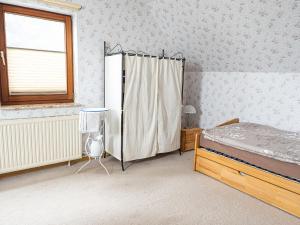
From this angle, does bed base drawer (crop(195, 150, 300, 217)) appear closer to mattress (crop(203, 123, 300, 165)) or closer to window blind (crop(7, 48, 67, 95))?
mattress (crop(203, 123, 300, 165))

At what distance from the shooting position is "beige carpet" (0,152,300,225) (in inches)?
82.7

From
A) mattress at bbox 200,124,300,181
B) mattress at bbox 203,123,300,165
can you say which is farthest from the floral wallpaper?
mattress at bbox 200,124,300,181

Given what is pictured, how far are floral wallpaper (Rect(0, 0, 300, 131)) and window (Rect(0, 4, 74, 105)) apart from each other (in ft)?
0.50

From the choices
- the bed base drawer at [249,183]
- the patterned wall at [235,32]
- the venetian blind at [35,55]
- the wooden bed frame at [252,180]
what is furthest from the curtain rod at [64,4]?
the bed base drawer at [249,183]

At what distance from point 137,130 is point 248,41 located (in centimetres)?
189

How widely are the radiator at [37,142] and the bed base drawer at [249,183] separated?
5.59ft

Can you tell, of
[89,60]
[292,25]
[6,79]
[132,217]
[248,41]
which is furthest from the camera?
[89,60]

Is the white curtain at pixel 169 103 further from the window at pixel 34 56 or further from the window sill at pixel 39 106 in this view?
the window at pixel 34 56

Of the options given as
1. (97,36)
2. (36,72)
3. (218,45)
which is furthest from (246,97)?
(36,72)

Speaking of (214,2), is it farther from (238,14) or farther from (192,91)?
(192,91)

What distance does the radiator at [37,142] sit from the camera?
272 cm

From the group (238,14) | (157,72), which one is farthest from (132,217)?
(238,14)

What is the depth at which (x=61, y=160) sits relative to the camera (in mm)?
3121

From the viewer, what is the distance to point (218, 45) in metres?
3.47
